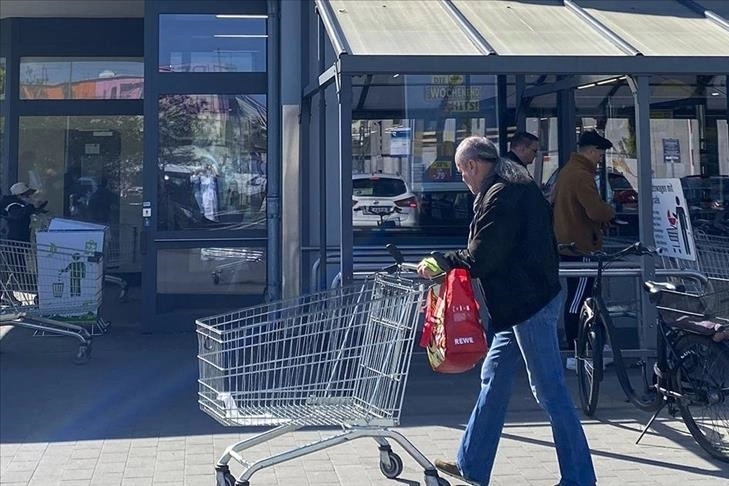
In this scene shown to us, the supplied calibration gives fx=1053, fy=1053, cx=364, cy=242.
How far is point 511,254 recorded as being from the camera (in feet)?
17.4

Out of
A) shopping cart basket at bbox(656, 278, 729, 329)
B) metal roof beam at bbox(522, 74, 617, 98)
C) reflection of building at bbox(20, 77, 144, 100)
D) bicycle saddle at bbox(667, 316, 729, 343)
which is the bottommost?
bicycle saddle at bbox(667, 316, 729, 343)

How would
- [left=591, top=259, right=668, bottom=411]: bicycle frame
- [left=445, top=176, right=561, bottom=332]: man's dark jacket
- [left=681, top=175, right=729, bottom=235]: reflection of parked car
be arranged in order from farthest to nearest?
[left=681, top=175, right=729, bottom=235]: reflection of parked car < [left=591, top=259, right=668, bottom=411]: bicycle frame < [left=445, top=176, right=561, bottom=332]: man's dark jacket

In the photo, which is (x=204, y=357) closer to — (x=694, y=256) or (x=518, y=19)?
(x=694, y=256)

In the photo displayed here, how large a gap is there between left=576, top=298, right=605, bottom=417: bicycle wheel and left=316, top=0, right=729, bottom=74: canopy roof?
1.72 m

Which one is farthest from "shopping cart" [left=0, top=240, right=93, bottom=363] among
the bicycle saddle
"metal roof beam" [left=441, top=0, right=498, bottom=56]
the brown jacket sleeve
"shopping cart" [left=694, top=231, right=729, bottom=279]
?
"shopping cart" [left=694, top=231, right=729, bottom=279]

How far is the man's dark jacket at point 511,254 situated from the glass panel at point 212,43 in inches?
237

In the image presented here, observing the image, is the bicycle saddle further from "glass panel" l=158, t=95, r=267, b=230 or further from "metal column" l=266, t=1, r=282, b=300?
"glass panel" l=158, t=95, r=267, b=230

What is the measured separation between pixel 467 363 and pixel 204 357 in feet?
4.31

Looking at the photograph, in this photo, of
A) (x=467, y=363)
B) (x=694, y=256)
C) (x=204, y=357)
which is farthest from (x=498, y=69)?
(x=204, y=357)

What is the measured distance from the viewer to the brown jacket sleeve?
26.1 feet

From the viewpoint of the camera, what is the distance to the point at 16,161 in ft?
45.1

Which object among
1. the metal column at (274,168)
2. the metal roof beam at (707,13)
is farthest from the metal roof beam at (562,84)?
the metal column at (274,168)

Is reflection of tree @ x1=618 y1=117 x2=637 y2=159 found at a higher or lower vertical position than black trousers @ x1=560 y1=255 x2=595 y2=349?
higher

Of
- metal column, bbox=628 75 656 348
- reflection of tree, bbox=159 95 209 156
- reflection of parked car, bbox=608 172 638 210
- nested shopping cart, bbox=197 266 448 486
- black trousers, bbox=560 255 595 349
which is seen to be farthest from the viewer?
reflection of parked car, bbox=608 172 638 210
